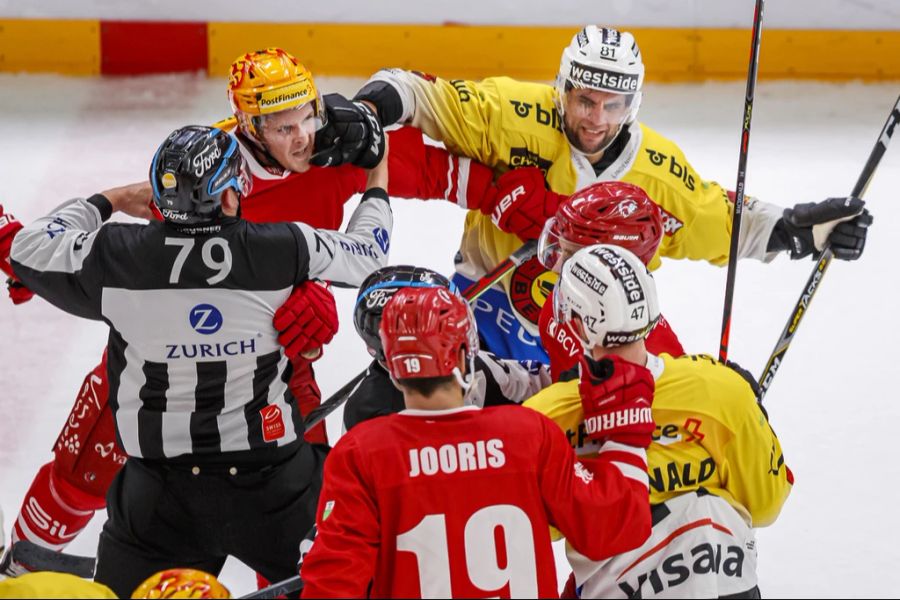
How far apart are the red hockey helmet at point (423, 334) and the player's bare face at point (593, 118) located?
4.12 feet

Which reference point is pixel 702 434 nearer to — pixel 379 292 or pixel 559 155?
pixel 379 292

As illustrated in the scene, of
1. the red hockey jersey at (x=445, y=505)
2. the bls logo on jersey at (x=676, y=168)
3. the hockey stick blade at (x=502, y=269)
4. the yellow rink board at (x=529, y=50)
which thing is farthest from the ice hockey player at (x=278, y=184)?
the yellow rink board at (x=529, y=50)

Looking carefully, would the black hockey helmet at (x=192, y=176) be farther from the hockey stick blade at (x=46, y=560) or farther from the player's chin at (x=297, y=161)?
the hockey stick blade at (x=46, y=560)

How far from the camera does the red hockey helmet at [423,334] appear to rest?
2248mm

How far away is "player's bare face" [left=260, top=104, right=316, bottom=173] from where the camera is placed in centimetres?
332

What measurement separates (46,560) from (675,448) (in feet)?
5.86

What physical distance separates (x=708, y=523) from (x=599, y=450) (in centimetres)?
24

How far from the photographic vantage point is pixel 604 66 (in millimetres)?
3389

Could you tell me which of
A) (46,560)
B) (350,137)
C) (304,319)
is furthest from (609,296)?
(46,560)

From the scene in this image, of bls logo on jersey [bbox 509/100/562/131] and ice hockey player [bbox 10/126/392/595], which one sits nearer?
ice hockey player [bbox 10/126/392/595]

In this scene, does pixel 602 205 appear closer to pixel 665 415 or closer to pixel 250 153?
pixel 665 415

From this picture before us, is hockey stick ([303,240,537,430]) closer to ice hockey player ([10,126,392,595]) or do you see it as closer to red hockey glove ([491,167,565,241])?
red hockey glove ([491,167,565,241])

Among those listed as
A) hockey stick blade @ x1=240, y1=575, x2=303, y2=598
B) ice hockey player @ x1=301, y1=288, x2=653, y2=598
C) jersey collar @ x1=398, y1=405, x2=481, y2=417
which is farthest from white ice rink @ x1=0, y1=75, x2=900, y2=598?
jersey collar @ x1=398, y1=405, x2=481, y2=417

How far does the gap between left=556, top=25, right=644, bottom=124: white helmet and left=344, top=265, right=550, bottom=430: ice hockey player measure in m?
0.70
